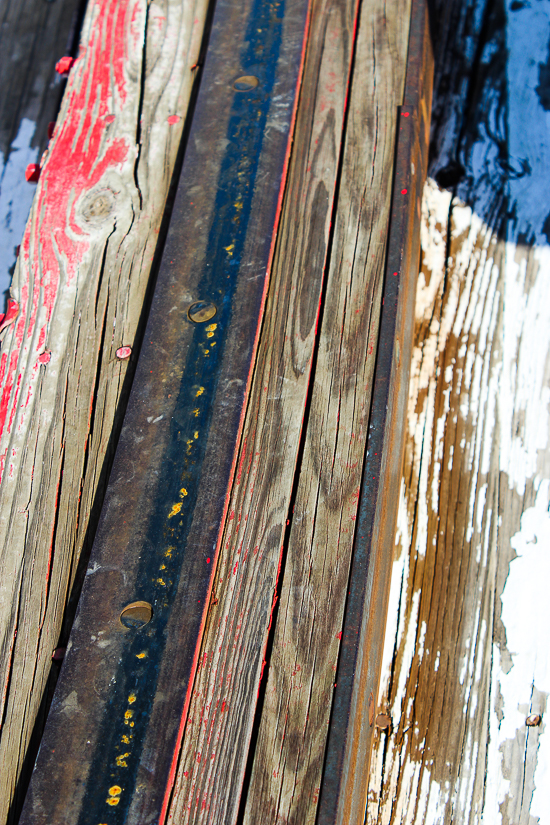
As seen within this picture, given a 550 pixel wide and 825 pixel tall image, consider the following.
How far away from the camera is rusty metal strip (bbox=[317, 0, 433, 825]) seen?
1.17m

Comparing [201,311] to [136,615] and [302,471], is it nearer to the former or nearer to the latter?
[302,471]

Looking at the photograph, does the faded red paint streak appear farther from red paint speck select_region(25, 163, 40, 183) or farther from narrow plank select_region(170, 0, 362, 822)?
narrow plank select_region(170, 0, 362, 822)

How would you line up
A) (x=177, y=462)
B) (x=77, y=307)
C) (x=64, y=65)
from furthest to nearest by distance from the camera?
(x=64, y=65)
(x=77, y=307)
(x=177, y=462)

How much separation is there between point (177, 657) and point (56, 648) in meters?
0.27

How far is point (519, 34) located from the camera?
2236mm

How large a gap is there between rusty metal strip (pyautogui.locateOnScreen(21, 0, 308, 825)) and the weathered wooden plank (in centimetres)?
55

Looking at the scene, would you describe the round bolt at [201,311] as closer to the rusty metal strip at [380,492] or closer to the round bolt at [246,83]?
the rusty metal strip at [380,492]

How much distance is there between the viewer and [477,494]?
1.61m

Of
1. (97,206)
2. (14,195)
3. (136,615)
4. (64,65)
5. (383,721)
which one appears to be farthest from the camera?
(64,65)

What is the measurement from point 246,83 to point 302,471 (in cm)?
113

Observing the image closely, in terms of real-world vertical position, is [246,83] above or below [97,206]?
above

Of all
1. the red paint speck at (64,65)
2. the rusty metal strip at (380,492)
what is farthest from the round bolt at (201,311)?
the red paint speck at (64,65)

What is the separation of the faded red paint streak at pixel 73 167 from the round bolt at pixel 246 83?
13.2 inches

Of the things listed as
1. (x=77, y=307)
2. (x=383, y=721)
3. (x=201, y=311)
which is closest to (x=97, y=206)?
(x=77, y=307)
